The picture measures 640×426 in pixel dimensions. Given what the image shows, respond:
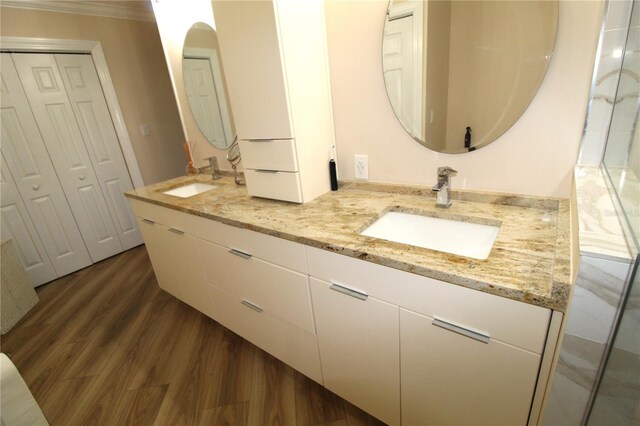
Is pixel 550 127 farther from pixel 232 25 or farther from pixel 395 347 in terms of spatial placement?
pixel 232 25

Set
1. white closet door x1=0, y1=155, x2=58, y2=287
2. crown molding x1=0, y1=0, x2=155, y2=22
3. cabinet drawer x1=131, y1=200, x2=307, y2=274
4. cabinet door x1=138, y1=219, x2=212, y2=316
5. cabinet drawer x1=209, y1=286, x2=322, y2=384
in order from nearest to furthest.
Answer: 1. cabinet drawer x1=131, y1=200, x2=307, y2=274
2. cabinet drawer x1=209, y1=286, x2=322, y2=384
3. cabinet door x1=138, y1=219, x2=212, y2=316
4. crown molding x1=0, y1=0, x2=155, y2=22
5. white closet door x1=0, y1=155, x2=58, y2=287

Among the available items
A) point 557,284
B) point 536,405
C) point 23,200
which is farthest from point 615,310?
point 23,200

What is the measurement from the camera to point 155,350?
1.84m

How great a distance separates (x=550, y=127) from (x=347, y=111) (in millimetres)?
829

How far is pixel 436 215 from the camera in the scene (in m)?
1.19

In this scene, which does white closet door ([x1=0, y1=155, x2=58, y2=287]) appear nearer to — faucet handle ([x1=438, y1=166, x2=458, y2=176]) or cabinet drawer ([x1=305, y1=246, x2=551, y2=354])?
cabinet drawer ([x1=305, y1=246, x2=551, y2=354])

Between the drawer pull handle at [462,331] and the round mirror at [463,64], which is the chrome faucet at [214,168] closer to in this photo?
the round mirror at [463,64]

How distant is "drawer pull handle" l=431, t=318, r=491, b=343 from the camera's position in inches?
31.2

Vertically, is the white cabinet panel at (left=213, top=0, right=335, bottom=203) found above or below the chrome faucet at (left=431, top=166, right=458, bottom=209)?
above

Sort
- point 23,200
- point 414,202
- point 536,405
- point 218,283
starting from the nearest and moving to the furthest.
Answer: point 536,405, point 414,202, point 218,283, point 23,200

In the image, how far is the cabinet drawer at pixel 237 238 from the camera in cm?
118

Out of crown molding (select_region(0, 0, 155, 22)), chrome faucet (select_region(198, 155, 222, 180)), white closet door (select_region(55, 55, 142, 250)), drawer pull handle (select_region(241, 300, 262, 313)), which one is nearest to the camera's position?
drawer pull handle (select_region(241, 300, 262, 313))

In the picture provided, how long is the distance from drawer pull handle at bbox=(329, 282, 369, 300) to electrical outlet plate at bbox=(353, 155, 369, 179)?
2.15ft

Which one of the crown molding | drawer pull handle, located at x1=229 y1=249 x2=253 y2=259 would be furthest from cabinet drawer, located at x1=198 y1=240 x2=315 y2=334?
the crown molding
